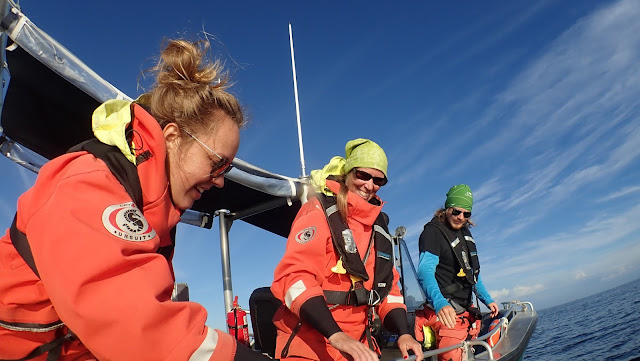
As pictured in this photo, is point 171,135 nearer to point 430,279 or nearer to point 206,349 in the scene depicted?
point 206,349

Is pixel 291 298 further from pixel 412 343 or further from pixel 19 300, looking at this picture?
pixel 19 300

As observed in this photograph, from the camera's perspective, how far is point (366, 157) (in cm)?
303

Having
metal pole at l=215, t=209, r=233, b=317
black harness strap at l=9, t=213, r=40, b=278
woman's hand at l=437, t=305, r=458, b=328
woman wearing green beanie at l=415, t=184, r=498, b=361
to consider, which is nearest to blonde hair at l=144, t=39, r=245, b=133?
black harness strap at l=9, t=213, r=40, b=278

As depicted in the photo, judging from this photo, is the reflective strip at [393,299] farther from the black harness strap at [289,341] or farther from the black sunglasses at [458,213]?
the black sunglasses at [458,213]

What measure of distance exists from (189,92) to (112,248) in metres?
0.82

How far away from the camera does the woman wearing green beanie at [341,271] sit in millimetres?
2199

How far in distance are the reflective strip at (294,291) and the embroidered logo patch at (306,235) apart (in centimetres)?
30

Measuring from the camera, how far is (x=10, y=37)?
253cm

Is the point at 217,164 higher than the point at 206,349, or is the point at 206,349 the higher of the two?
the point at 217,164

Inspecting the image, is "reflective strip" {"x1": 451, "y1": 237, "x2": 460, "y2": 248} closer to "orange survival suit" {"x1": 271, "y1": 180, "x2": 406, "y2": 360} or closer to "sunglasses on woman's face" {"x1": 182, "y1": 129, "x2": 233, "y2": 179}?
"orange survival suit" {"x1": 271, "y1": 180, "x2": 406, "y2": 360}

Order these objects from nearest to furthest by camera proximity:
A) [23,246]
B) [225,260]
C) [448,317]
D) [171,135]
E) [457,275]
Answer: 1. [23,246]
2. [171,135]
3. [448,317]
4. [457,275]
5. [225,260]

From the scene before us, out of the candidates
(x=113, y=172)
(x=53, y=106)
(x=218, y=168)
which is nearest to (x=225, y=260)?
(x=53, y=106)

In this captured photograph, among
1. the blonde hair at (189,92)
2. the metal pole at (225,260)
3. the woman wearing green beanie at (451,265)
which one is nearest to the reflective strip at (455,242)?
the woman wearing green beanie at (451,265)

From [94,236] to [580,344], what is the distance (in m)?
16.0
